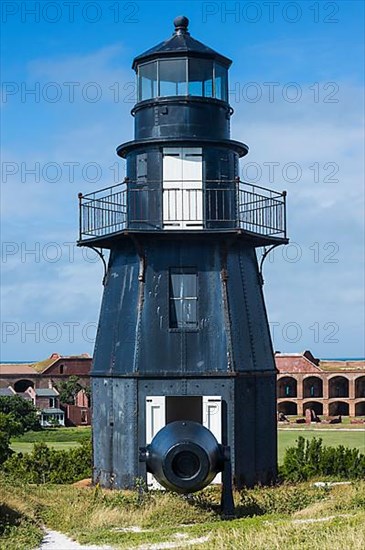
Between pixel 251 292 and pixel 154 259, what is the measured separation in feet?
8.33

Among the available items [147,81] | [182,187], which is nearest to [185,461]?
[182,187]

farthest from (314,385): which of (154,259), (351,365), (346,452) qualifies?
(154,259)

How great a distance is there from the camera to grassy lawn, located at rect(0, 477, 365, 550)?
14773mm

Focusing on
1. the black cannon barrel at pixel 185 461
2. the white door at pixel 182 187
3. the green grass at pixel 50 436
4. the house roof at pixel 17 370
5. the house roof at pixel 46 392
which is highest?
the white door at pixel 182 187

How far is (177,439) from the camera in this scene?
17344 mm

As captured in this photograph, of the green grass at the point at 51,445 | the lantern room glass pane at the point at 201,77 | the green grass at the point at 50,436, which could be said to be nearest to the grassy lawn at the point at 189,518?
the lantern room glass pane at the point at 201,77

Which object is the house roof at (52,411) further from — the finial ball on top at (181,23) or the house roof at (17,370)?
the finial ball on top at (181,23)

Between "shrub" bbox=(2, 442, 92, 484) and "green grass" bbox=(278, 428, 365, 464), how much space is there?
1600 cm

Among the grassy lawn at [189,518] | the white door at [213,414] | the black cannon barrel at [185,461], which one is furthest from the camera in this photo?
the white door at [213,414]

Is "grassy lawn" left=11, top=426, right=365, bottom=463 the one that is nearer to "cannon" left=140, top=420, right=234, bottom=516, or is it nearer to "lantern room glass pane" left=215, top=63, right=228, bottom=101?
"lantern room glass pane" left=215, top=63, right=228, bottom=101

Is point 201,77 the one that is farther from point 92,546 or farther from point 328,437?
point 328,437

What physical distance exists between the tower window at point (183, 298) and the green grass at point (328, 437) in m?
20.4

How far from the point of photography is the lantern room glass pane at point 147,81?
22.1 metres

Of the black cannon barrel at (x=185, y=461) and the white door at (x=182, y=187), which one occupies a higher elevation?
the white door at (x=182, y=187)
